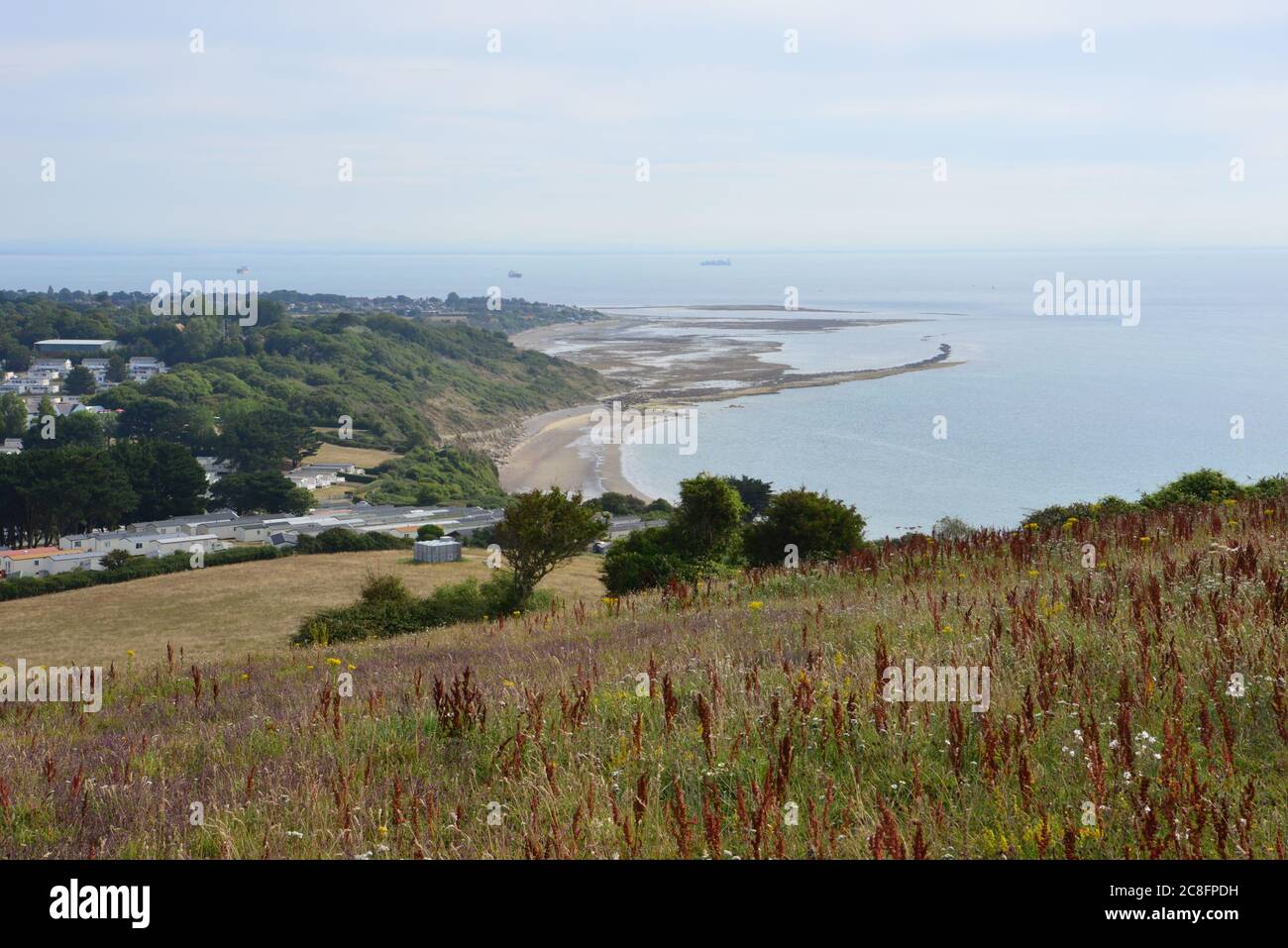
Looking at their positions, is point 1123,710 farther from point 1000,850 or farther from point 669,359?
point 669,359

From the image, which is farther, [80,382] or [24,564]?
[80,382]

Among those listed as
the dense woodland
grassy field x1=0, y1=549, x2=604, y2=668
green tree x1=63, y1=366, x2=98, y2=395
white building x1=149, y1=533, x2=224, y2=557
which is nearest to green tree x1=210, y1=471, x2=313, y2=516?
the dense woodland

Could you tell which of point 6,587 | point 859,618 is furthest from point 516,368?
point 859,618

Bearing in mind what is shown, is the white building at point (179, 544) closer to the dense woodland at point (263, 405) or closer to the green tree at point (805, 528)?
the dense woodland at point (263, 405)

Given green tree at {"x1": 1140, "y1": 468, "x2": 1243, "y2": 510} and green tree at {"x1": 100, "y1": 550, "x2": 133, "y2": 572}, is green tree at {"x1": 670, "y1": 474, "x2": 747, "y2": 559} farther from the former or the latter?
green tree at {"x1": 100, "y1": 550, "x2": 133, "y2": 572}

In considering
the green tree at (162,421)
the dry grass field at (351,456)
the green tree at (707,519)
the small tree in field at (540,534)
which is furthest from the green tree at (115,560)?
the green tree at (162,421)

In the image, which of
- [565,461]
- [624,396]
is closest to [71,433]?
[565,461]

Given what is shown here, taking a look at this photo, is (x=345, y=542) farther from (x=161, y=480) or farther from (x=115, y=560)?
(x=161, y=480)
